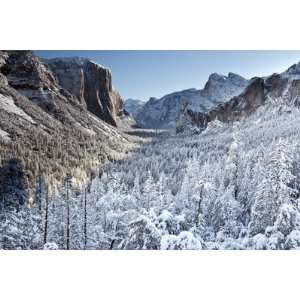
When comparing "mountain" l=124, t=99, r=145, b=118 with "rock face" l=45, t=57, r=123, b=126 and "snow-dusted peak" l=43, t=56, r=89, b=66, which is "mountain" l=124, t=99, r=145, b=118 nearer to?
"rock face" l=45, t=57, r=123, b=126

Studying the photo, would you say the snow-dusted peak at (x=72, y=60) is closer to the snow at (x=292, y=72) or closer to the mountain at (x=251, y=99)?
the mountain at (x=251, y=99)

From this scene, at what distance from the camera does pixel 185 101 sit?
44.7 ft

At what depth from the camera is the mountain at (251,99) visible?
1165 centimetres

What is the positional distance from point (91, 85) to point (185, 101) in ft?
11.9

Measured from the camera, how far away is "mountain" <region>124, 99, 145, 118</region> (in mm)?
11664

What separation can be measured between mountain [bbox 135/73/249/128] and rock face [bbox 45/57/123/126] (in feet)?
3.42

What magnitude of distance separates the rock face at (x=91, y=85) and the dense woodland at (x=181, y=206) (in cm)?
291

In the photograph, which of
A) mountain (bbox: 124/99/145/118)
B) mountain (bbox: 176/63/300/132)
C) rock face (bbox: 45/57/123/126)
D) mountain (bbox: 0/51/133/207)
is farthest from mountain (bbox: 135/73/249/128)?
mountain (bbox: 0/51/133/207)

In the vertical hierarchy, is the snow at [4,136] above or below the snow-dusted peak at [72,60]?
below

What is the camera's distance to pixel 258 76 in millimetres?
11102
